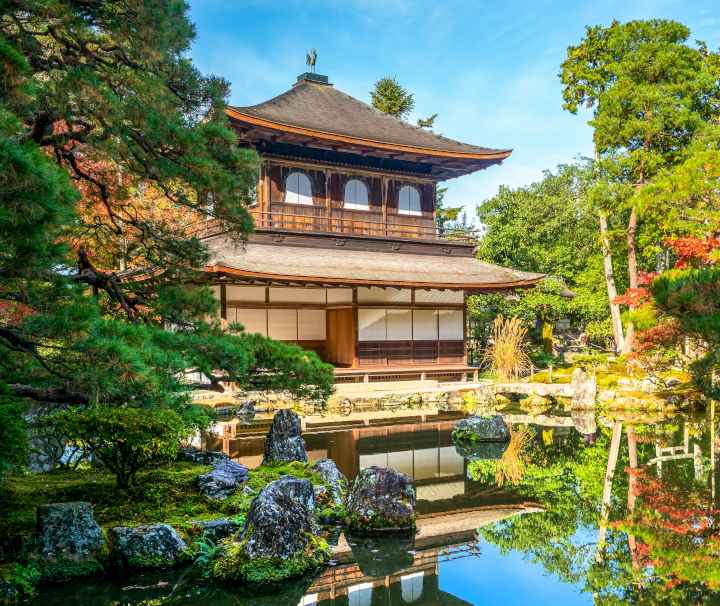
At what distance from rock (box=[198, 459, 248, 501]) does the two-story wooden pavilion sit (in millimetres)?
8777

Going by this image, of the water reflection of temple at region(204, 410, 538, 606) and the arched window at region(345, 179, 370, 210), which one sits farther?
the arched window at region(345, 179, 370, 210)

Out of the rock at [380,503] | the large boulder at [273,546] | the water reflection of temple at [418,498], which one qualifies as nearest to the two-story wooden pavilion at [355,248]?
the water reflection of temple at [418,498]

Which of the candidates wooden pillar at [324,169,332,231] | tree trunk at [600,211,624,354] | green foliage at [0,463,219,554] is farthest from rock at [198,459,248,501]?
tree trunk at [600,211,624,354]

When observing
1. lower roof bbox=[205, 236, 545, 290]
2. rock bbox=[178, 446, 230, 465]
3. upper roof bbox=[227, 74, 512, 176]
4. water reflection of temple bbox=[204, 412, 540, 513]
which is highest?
upper roof bbox=[227, 74, 512, 176]

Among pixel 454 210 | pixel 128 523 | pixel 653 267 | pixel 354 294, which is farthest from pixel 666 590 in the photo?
pixel 454 210

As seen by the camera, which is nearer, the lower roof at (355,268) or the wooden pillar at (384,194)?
the lower roof at (355,268)

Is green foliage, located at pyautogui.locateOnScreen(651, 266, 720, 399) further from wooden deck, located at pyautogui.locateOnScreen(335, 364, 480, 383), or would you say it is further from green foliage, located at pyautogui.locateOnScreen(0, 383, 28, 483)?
wooden deck, located at pyautogui.locateOnScreen(335, 364, 480, 383)

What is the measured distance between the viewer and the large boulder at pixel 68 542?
15.6 feet

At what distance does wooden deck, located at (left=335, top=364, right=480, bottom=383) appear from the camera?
1656 cm

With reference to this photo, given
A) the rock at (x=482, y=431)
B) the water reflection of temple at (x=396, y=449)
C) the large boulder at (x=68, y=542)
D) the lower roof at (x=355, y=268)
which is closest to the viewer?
the large boulder at (x=68, y=542)

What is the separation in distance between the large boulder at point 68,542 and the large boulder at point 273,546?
0.94 m

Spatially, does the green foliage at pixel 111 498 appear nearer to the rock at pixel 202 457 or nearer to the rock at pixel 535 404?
the rock at pixel 202 457

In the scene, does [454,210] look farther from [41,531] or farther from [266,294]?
[41,531]

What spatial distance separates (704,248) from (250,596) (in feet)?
39.7
